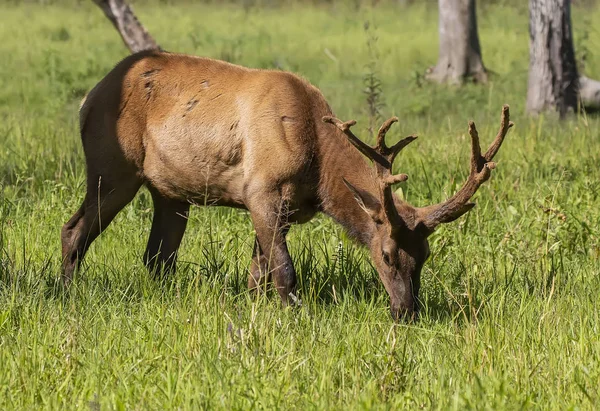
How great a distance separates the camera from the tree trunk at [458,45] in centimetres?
1639

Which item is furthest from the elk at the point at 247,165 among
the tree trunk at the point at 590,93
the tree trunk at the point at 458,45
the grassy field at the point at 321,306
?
the tree trunk at the point at 458,45

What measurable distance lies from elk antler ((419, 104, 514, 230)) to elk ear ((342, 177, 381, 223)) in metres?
0.27

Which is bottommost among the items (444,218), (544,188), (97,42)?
(97,42)

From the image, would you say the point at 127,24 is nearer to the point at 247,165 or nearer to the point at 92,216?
the point at 92,216

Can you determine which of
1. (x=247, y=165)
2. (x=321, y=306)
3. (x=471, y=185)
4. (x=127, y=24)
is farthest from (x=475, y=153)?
(x=127, y=24)

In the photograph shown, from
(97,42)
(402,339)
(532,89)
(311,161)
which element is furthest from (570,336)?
(97,42)

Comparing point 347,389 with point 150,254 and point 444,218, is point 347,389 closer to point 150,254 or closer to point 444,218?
point 444,218

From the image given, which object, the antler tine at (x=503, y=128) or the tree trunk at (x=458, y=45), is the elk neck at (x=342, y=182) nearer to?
the antler tine at (x=503, y=128)

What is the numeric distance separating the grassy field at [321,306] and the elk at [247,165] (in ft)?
0.73

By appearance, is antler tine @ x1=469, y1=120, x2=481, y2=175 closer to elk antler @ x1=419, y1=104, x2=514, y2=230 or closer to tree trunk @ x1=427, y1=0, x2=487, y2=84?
elk antler @ x1=419, y1=104, x2=514, y2=230

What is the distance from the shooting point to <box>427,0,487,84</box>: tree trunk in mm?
16391

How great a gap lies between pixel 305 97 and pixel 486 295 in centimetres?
163

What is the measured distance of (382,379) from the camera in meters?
4.57

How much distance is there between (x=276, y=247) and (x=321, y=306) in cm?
47
